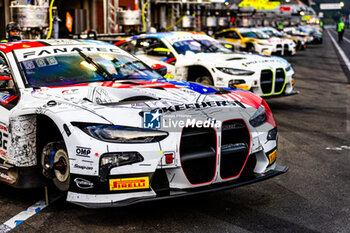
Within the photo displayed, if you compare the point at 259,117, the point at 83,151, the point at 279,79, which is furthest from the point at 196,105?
the point at 279,79

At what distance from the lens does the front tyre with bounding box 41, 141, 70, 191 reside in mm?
4230

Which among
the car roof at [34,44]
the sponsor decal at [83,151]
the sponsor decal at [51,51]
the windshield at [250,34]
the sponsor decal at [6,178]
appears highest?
the car roof at [34,44]

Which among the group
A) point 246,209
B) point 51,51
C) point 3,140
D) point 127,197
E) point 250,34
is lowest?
point 246,209

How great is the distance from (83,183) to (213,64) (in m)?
6.43

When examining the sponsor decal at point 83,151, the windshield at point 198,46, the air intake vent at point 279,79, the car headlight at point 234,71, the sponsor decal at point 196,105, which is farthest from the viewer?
the windshield at point 198,46

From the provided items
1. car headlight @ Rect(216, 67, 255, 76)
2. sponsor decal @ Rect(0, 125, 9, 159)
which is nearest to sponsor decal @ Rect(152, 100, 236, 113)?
sponsor decal @ Rect(0, 125, 9, 159)

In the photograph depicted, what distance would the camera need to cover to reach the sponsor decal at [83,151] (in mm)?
3906

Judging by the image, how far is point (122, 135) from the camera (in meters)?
3.94

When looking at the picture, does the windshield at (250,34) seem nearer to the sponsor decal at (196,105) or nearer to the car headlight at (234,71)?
the car headlight at (234,71)

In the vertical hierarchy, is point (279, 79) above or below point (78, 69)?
below

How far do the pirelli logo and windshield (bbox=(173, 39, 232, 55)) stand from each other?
6931mm

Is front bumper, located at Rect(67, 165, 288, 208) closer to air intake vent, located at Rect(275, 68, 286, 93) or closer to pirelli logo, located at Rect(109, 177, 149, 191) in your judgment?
pirelli logo, located at Rect(109, 177, 149, 191)

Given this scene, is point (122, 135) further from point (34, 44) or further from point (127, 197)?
point (34, 44)

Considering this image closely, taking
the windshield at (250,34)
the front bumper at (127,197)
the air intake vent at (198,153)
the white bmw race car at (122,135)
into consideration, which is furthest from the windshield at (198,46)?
the windshield at (250,34)
